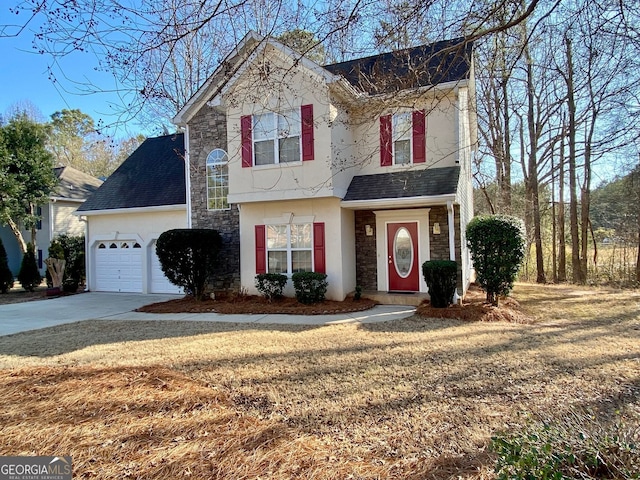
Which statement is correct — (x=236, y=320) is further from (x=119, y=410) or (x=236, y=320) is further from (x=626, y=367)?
(x=626, y=367)

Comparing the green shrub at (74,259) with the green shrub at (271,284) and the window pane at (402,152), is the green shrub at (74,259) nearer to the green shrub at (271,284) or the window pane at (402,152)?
the green shrub at (271,284)

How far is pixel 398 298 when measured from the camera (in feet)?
33.6

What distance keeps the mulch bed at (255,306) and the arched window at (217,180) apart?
3.00 metres

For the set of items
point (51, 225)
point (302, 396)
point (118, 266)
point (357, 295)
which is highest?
point (51, 225)

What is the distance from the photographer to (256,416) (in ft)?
12.1

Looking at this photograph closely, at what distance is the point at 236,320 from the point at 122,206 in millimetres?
7711

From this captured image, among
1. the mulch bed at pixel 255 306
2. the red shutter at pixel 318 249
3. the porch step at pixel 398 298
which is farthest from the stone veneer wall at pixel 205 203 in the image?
the porch step at pixel 398 298

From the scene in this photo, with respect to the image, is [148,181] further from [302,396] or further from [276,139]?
[302,396]

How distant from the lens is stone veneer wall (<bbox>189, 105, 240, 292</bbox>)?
12.0m

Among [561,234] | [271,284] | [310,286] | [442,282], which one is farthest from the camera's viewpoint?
[561,234]

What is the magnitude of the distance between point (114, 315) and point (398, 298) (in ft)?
23.7

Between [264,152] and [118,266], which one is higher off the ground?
[264,152]

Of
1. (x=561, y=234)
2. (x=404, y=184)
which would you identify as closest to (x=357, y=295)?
(x=404, y=184)

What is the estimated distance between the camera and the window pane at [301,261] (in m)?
10.9
